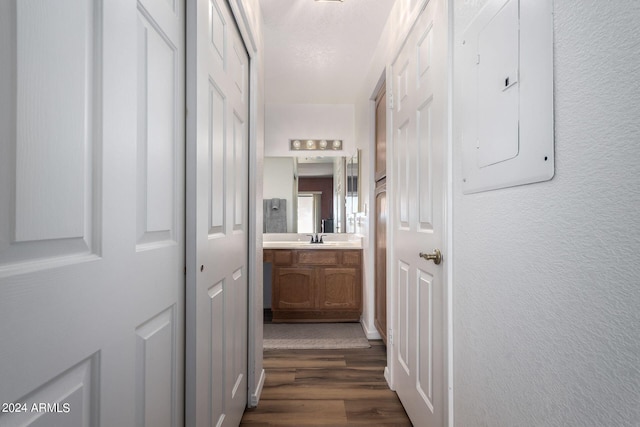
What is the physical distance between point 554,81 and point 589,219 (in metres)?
0.30

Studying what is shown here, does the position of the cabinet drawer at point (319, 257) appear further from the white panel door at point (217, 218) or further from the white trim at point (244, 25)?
the white trim at point (244, 25)

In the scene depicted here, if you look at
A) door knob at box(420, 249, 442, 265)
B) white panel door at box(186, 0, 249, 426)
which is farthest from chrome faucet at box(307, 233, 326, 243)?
door knob at box(420, 249, 442, 265)

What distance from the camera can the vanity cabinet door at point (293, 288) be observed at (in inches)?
133

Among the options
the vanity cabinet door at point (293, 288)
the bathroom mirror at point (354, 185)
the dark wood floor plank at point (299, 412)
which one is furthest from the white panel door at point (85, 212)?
the bathroom mirror at point (354, 185)

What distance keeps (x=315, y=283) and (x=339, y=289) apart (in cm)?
24

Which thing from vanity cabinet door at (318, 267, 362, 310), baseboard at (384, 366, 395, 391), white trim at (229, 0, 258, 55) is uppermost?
white trim at (229, 0, 258, 55)

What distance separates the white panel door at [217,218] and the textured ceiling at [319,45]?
2.37ft

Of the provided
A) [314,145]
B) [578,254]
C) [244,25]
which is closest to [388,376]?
[578,254]

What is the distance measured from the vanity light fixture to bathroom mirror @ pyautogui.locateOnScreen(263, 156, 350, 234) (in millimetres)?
102

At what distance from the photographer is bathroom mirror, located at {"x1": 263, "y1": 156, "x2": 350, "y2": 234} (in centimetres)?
394

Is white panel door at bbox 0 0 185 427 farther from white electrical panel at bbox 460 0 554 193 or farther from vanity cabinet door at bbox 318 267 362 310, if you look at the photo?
vanity cabinet door at bbox 318 267 362 310

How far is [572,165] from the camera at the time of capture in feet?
2.22

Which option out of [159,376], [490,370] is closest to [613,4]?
[490,370]

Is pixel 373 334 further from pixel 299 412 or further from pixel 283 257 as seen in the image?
pixel 299 412
